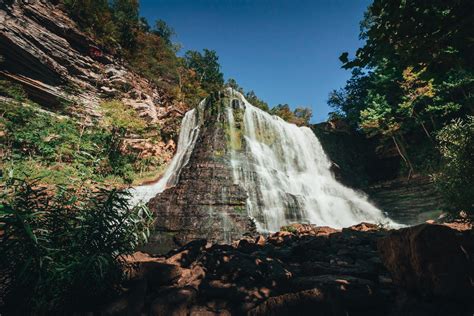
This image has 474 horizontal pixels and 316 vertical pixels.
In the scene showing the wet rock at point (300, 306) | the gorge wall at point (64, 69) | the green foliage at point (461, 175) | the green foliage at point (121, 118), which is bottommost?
the wet rock at point (300, 306)

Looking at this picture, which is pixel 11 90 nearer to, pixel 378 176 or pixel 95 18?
pixel 95 18

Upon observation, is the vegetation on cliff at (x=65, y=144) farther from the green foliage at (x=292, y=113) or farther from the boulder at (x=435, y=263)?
the green foliage at (x=292, y=113)

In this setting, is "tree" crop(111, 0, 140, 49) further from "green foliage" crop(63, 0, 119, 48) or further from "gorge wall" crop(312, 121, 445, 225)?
"gorge wall" crop(312, 121, 445, 225)

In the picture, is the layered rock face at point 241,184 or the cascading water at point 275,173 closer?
the layered rock face at point 241,184

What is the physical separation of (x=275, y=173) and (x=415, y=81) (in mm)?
12871

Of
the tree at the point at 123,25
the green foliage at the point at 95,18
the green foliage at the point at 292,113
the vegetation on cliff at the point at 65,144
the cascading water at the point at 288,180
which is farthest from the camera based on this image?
the green foliage at the point at 292,113

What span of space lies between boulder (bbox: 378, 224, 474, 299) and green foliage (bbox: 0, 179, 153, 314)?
11.5ft

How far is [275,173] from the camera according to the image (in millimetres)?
15773

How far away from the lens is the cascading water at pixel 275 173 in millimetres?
12898

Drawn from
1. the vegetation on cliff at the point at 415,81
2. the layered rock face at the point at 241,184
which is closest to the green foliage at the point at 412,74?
the vegetation on cliff at the point at 415,81

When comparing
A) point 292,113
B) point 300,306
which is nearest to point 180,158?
point 300,306

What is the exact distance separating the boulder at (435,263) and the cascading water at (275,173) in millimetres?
8974

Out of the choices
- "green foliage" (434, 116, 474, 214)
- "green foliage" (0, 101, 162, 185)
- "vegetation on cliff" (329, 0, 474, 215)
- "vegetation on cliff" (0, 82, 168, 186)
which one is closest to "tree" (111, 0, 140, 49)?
"vegetation on cliff" (0, 82, 168, 186)

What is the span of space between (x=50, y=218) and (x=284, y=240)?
6.20 m
